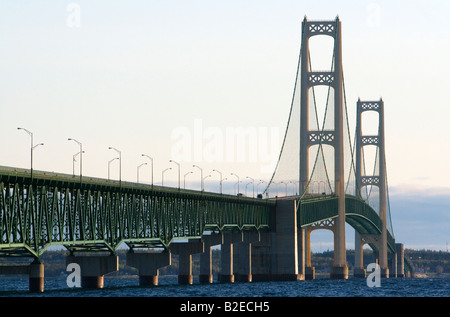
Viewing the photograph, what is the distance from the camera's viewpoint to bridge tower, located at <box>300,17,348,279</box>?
550 ft

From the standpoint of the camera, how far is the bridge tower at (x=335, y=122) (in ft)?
550

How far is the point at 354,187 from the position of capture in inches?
7776

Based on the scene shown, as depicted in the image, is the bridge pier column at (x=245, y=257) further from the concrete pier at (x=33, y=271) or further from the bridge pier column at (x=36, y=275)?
the concrete pier at (x=33, y=271)

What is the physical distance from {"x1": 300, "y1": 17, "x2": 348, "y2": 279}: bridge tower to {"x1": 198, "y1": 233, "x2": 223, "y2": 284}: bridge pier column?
657 inches

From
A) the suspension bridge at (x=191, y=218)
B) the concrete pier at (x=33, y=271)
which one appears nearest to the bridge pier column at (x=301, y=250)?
the suspension bridge at (x=191, y=218)

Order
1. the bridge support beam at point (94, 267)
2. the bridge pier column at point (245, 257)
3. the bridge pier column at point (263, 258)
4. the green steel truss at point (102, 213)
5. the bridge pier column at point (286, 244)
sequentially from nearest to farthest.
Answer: the green steel truss at point (102, 213)
the bridge support beam at point (94, 267)
the bridge pier column at point (286, 244)
the bridge pier column at point (245, 257)
the bridge pier column at point (263, 258)

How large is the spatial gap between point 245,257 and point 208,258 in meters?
5.08

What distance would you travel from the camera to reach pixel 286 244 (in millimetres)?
158500

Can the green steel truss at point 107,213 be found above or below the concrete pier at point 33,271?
above

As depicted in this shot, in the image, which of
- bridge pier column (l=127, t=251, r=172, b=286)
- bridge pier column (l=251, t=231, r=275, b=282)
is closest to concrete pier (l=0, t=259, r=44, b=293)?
bridge pier column (l=127, t=251, r=172, b=286)

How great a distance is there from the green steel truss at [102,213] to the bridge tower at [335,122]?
1649 centimetres

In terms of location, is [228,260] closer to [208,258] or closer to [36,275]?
[208,258]
